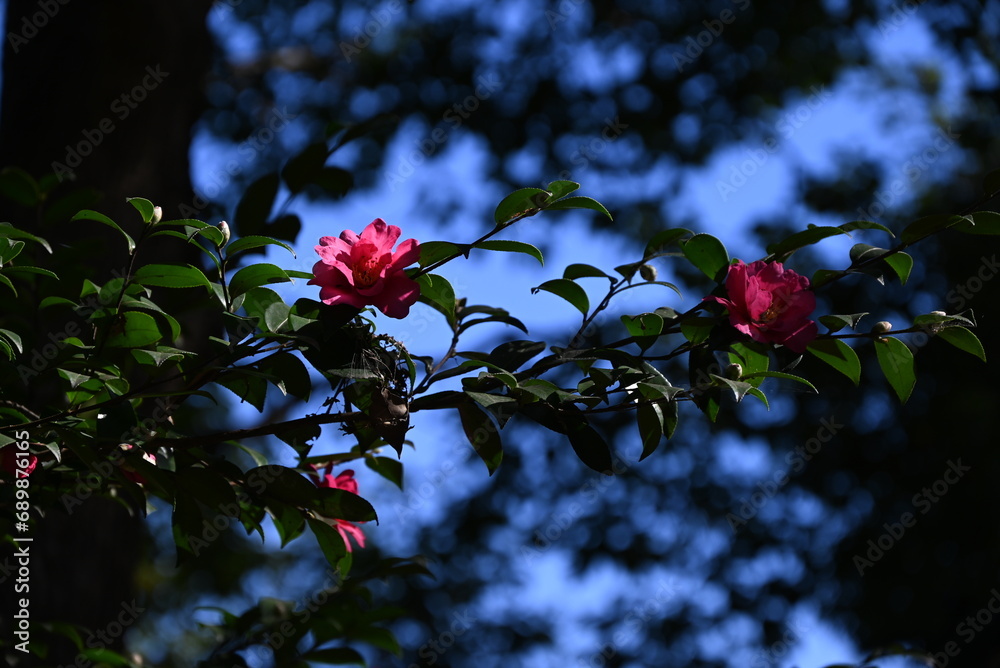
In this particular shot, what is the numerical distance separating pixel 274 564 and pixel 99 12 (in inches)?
307

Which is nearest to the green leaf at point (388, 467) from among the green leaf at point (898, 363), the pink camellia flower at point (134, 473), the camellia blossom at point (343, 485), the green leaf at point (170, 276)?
the camellia blossom at point (343, 485)

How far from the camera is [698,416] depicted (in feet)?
17.2

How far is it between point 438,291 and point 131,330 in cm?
35

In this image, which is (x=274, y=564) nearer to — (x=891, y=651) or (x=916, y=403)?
(x=916, y=403)

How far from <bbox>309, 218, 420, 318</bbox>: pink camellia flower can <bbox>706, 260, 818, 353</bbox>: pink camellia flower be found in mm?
341

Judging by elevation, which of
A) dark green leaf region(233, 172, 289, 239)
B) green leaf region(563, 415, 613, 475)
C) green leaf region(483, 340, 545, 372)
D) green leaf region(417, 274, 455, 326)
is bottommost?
green leaf region(563, 415, 613, 475)

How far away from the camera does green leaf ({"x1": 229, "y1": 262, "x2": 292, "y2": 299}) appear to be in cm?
98

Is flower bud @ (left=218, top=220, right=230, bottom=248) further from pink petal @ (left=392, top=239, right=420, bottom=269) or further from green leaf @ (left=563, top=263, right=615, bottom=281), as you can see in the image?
green leaf @ (left=563, top=263, right=615, bottom=281)

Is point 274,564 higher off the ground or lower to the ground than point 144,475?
higher

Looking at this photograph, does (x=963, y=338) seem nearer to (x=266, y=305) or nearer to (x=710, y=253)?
(x=710, y=253)

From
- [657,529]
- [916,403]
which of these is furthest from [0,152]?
[916,403]

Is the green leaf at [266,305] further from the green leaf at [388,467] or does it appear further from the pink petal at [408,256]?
the green leaf at [388,467]

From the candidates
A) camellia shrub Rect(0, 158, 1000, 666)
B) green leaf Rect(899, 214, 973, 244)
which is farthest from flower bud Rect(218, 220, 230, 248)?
green leaf Rect(899, 214, 973, 244)

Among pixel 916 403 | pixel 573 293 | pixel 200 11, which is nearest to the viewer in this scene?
pixel 573 293
